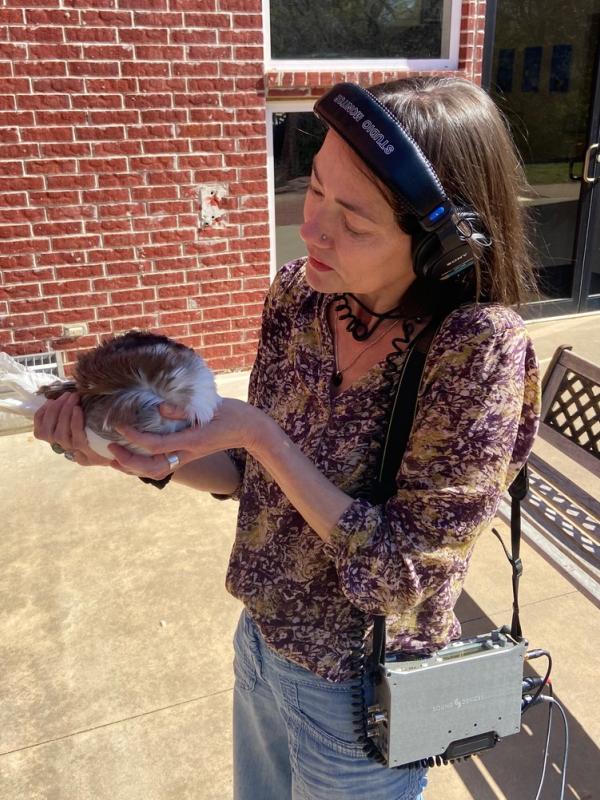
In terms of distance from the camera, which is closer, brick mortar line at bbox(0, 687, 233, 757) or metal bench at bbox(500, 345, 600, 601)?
brick mortar line at bbox(0, 687, 233, 757)

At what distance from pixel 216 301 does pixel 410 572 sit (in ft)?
14.0

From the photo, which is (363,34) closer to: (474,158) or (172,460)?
(474,158)

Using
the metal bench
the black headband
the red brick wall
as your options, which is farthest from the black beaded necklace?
the red brick wall

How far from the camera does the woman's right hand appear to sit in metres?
1.35

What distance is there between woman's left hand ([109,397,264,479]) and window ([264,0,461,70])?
14.5ft

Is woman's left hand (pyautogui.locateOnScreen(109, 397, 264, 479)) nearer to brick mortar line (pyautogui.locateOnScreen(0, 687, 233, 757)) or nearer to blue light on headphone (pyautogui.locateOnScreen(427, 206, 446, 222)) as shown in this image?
blue light on headphone (pyautogui.locateOnScreen(427, 206, 446, 222))

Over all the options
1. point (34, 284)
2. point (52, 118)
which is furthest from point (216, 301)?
point (52, 118)

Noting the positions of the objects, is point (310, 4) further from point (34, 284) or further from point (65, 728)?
point (65, 728)

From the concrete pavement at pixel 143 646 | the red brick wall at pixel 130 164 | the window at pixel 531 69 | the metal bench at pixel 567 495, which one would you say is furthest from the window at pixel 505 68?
the concrete pavement at pixel 143 646

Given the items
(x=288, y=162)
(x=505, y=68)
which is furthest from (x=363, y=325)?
(x=505, y=68)

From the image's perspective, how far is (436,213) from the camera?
1242 mm

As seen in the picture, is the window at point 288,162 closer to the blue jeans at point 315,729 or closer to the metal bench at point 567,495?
the metal bench at point 567,495

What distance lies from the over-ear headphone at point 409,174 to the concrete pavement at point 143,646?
202 cm

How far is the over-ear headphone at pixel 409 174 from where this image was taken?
1218 millimetres
